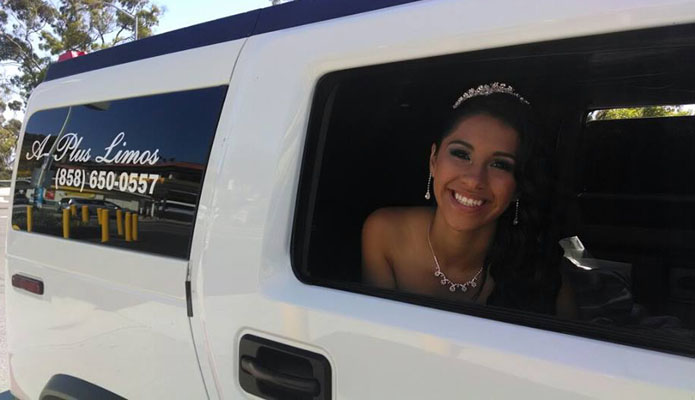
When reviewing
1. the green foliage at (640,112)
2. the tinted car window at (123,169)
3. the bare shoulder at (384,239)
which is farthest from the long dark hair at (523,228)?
the green foliage at (640,112)

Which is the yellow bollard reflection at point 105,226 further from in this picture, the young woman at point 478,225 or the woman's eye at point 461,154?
the woman's eye at point 461,154

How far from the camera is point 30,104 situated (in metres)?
2.32

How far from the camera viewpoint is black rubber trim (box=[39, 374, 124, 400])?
1748 millimetres

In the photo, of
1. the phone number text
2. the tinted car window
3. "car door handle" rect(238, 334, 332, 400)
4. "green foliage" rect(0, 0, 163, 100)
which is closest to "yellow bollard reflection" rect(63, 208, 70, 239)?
the tinted car window

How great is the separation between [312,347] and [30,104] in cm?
191

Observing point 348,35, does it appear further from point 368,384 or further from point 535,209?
point 535,209

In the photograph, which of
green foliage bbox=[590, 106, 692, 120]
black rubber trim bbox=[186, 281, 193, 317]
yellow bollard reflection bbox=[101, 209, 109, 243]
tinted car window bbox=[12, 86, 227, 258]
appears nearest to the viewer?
black rubber trim bbox=[186, 281, 193, 317]

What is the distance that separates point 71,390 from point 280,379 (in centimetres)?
100

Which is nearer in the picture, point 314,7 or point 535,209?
point 314,7

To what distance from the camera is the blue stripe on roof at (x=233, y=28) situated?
132 centimetres

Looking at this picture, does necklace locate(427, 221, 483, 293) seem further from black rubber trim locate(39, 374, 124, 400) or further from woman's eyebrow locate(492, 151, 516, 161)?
black rubber trim locate(39, 374, 124, 400)

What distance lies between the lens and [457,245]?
1.71 metres

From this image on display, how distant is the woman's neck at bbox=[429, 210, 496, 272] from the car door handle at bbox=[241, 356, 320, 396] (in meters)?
0.64

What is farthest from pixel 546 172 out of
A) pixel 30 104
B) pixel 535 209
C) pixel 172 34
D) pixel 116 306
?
pixel 30 104
